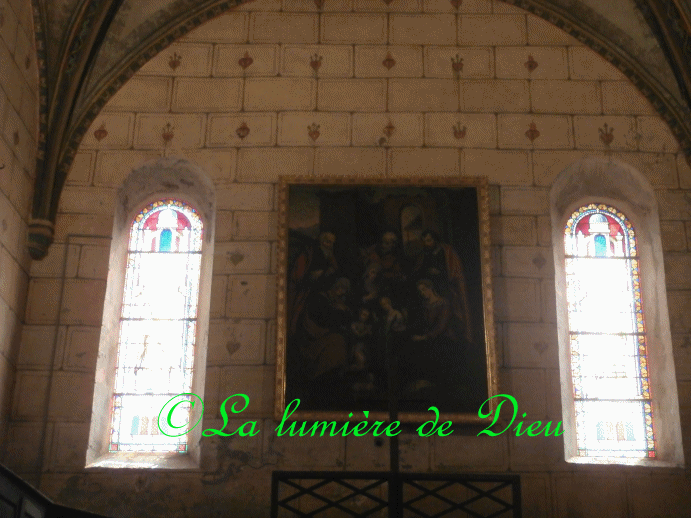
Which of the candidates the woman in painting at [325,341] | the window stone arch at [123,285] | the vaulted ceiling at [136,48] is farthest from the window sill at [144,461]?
the vaulted ceiling at [136,48]

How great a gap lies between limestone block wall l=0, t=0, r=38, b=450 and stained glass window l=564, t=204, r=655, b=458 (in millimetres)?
5570

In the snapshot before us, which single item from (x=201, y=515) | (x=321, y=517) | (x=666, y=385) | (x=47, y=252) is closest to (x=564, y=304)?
(x=666, y=385)

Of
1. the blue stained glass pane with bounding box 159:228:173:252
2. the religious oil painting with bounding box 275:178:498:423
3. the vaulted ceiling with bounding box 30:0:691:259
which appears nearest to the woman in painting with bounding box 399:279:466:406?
the religious oil painting with bounding box 275:178:498:423

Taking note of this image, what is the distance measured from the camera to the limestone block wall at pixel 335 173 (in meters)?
9.48

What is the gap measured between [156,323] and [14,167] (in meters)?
2.12

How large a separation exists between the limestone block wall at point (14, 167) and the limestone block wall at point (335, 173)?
23 cm

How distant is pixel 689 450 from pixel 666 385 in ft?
2.36

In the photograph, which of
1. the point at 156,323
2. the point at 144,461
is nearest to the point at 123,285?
the point at 156,323

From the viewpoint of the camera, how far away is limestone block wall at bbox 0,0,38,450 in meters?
9.42

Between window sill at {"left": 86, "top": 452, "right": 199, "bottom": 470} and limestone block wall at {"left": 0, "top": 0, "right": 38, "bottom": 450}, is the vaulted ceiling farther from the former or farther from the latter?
window sill at {"left": 86, "top": 452, "right": 199, "bottom": 470}

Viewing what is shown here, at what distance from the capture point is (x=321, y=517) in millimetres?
9156

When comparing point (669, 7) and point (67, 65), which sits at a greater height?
point (669, 7)

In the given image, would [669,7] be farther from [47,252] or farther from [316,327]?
[47,252]

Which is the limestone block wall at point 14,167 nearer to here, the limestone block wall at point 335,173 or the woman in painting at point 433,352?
the limestone block wall at point 335,173
